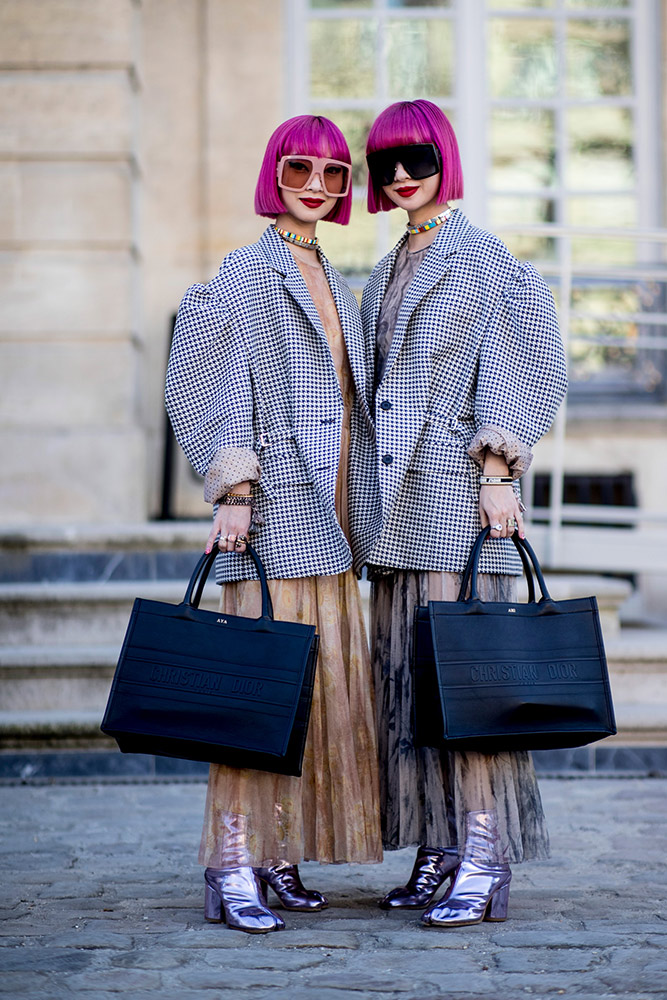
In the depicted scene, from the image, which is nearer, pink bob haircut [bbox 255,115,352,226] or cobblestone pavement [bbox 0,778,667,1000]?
cobblestone pavement [bbox 0,778,667,1000]

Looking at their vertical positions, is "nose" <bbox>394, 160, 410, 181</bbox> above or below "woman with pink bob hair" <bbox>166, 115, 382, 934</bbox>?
above

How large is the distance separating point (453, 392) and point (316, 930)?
3.83 feet

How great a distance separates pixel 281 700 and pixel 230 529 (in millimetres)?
399

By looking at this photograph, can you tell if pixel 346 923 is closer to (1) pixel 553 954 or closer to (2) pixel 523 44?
(1) pixel 553 954

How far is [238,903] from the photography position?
2588mm

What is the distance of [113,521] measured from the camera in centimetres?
592

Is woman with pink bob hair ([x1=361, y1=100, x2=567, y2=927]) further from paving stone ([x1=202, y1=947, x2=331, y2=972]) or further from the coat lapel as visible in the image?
paving stone ([x1=202, y1=947, x2=331, y2=972])

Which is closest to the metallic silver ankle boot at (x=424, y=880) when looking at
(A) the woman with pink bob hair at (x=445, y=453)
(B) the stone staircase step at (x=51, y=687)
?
(A) the woman with pink bob hair at (x=445, y=453)

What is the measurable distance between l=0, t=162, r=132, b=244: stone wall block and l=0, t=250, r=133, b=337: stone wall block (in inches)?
3.9

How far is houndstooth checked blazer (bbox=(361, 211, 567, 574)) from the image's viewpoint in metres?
2.76

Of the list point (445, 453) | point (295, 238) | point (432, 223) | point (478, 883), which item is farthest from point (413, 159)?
point (478, 883)

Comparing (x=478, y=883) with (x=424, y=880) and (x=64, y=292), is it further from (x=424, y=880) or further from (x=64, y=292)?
(x=64, y=292)

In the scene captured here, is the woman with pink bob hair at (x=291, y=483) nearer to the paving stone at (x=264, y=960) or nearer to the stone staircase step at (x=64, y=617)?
the paving stone at (x=264, y=960)

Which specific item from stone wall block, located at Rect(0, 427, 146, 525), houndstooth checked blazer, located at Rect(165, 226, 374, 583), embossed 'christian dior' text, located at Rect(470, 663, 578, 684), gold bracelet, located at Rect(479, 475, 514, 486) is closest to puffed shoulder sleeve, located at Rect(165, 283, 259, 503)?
houndstooth checked blazer, located at Rect(165, 226, 374, 583)
